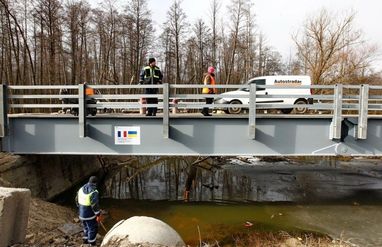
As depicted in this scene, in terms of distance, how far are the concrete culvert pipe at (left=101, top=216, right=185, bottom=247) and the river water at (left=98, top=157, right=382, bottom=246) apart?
114 inches

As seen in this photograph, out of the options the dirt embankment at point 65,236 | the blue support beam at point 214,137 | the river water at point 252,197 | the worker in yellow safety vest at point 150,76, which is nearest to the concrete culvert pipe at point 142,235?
the dirt embankment at point 65,236

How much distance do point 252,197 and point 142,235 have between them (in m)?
8.44

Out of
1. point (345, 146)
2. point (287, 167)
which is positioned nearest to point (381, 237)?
point (345, 146)

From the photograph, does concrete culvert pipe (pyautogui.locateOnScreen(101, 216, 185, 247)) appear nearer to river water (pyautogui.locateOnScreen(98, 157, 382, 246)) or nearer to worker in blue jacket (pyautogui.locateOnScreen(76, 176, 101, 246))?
worker in blue jacket (pyautogui.locateOnScreen(76, 176, 101, 246))

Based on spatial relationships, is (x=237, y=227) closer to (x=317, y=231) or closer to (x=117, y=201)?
(x=317, y=231)

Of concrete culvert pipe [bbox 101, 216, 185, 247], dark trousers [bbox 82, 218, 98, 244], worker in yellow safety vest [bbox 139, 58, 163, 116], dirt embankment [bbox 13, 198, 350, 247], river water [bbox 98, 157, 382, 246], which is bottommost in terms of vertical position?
river water [bbox 98, 157, 382, 246]

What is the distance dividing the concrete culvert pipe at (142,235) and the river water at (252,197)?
2887mm

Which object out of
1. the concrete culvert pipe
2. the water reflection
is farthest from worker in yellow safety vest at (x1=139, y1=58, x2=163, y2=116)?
the concrete culvert pipe

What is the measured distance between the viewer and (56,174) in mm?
13273

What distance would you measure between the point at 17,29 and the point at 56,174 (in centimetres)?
2411

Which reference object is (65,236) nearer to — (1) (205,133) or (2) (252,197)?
(1) (205,133)

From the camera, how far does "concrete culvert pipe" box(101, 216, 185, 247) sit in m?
6.12

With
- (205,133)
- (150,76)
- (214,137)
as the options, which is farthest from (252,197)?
(150,76)

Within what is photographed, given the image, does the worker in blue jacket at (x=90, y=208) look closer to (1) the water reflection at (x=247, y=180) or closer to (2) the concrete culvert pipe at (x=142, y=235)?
(2) the concrete culvert pipe at (x=142, y=235)
